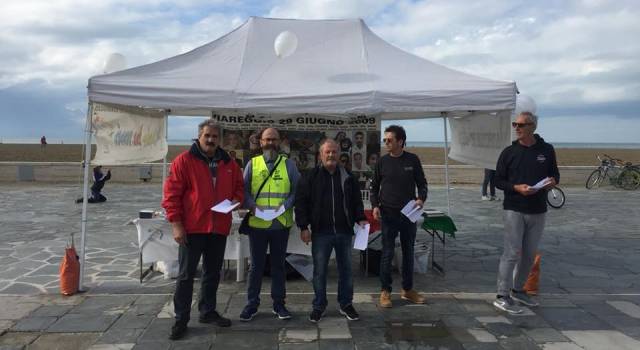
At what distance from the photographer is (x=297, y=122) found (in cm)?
645

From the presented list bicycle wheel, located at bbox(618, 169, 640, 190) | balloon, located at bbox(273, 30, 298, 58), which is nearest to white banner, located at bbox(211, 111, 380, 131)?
balloon, located at bbox(273, 30, 298, 58)

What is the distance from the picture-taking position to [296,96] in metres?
5.02

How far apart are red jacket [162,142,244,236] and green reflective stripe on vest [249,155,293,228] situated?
31 centimetres

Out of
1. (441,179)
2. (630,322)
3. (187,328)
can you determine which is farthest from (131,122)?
(441,179)

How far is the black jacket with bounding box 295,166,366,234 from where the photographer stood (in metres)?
4.24

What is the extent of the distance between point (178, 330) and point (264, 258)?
0.93m

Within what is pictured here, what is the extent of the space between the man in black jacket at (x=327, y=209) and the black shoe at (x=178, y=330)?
1.15 meters

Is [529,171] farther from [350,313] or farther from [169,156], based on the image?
Result: [169,156]

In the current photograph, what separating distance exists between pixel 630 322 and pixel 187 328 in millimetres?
4035

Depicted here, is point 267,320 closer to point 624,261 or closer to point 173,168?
point 173,168

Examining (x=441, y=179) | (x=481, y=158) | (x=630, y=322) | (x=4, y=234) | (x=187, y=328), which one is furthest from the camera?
(x=441, y=179)

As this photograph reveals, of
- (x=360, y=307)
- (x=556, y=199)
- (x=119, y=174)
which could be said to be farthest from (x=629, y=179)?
(x=119, y=174)

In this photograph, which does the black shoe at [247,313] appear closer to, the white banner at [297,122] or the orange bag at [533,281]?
the white banner at [297,122]

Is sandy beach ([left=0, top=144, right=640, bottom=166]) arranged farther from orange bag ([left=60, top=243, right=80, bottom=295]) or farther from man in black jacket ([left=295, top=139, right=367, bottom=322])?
orange bag ([left=60, top=243, right=80, bottom=295])
